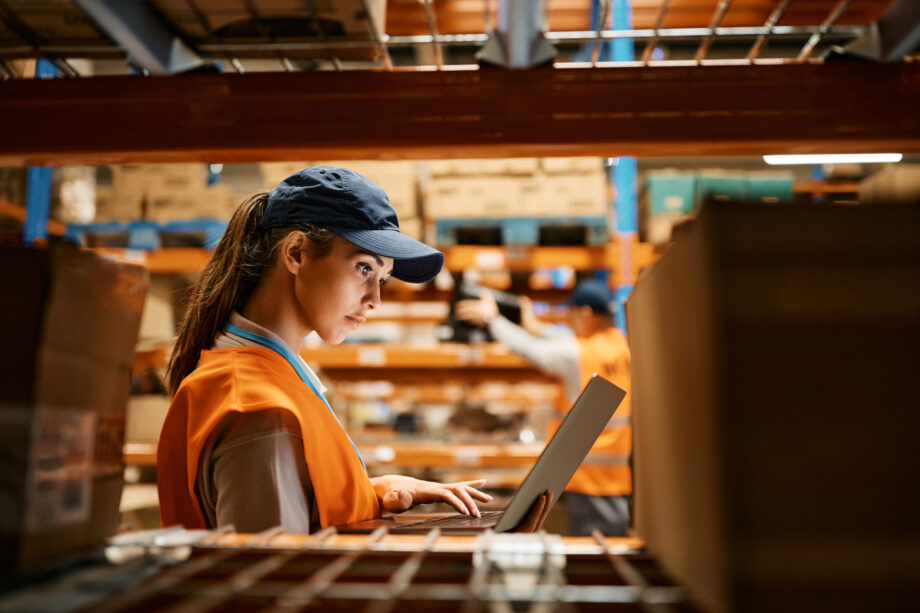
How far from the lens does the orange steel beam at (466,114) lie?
1.15 metres

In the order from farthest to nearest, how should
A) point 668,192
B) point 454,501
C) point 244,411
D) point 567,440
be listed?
point 668,192 < point 454,501 < point 244,411 < point 567,440

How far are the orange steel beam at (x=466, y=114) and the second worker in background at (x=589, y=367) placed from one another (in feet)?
8.40

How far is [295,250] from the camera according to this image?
Result: 1398 mm

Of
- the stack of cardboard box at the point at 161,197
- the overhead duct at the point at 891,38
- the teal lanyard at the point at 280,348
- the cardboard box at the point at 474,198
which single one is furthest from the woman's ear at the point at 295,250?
the stack of cardboard box at the point at 161,197

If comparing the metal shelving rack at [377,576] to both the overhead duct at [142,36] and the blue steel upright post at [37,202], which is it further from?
the blue steel upright post at [37,202]

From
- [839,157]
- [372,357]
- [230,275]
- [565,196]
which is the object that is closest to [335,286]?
[230,275]

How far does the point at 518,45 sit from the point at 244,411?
788 millimetres

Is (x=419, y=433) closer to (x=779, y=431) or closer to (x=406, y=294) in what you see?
(x=406, y=294)

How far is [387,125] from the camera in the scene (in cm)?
122

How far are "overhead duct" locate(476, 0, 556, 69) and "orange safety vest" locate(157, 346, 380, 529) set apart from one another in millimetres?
694

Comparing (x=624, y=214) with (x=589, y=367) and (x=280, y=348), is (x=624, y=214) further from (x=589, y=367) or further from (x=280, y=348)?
(x=280, y=348)

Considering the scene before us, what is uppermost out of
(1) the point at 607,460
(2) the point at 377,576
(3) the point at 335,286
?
(3) the point at 335,286

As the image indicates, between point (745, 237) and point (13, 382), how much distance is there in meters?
0.54

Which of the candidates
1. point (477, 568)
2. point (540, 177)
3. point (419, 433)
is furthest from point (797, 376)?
point (419, 433)
